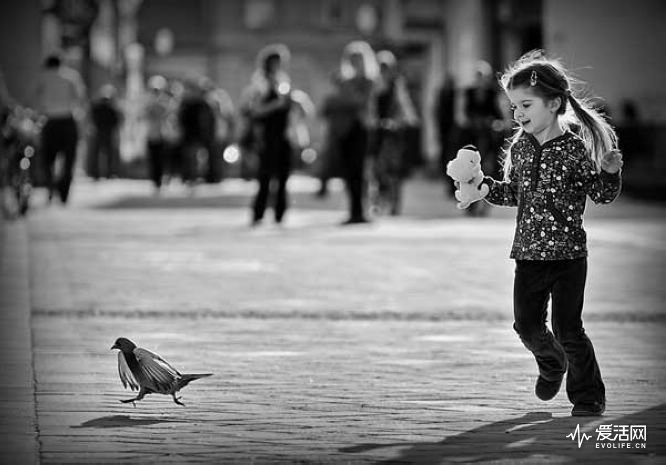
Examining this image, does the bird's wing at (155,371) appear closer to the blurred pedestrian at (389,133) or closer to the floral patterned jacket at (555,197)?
the floral patterned jacket at (555,197)

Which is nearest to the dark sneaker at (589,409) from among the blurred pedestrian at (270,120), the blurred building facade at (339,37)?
the blurred pedestrian at (270,120)

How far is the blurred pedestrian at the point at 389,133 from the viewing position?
22.0 m

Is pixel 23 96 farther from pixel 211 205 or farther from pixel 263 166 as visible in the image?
pixel 263 166

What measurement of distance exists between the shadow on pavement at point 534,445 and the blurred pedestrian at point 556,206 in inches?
9.7

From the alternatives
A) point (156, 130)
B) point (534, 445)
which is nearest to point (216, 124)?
point (156, 130)

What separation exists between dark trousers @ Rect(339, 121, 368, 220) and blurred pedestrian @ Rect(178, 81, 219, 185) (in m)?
12.3

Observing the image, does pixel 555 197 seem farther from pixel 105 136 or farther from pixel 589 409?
pixel 105 136

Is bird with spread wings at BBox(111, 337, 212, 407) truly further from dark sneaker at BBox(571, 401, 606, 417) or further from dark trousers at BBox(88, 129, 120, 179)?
dark trousers at BBox(88, 129, 120, 179)

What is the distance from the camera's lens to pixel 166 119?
32.6m

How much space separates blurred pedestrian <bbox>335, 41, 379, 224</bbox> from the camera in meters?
20.0

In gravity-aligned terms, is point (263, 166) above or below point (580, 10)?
below

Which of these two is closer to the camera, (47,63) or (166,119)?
(47,63)

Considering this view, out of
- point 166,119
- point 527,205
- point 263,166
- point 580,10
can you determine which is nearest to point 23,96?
point 166,119

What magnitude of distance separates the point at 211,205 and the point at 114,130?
1254 centimetres
